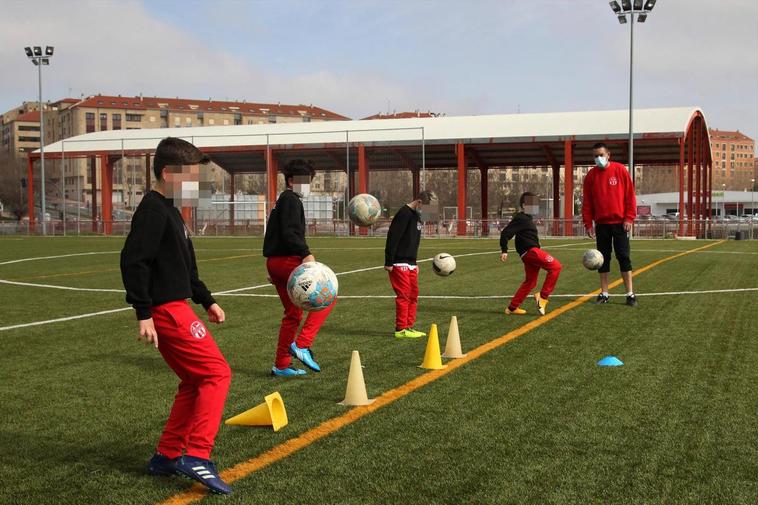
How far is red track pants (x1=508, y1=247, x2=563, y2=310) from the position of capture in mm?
10688

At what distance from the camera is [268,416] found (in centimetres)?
Answer: 518

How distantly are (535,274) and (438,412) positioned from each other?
5.59 m

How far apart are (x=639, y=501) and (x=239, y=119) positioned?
15328cm

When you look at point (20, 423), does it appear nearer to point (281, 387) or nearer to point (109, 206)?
point (281, 387)

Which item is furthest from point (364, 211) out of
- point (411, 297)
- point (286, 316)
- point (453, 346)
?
point (286, 316)

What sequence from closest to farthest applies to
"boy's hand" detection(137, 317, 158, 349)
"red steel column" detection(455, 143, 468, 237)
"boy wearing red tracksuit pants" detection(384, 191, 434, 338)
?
"boy's hand" detection(137, 317, 158, 349), "boy wearing red tracksuit pants" detection(384, 191, 434, 338), "red steel column" detection(455, 143, 468, 237)

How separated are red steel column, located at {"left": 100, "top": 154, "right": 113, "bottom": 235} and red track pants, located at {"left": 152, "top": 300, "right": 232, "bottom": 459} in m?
46.6

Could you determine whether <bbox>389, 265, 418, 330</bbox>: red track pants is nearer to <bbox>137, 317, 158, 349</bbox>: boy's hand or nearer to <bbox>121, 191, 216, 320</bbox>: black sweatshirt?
<bbox>121, 191, 216, 320</bbox>: black sweatshirt

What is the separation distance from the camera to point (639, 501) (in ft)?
12.7

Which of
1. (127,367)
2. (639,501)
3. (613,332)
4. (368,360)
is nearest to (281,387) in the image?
(368,360)

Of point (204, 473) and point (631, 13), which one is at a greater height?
point (631, 13)

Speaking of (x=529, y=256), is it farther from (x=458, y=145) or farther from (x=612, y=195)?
(x=458, y=145)

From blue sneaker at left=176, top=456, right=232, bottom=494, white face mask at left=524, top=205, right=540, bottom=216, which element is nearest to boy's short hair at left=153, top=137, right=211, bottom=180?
blue sneaker at left=176, top=456, right=232, bottom=494

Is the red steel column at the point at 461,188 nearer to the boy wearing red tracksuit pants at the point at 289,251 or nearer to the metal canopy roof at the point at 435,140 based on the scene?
the metal canopy roof at the point at 435,140
